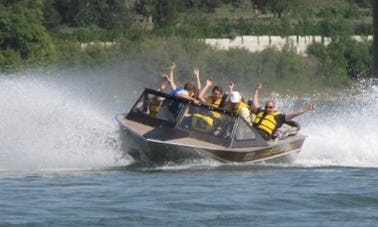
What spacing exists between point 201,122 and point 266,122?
1.37 meters

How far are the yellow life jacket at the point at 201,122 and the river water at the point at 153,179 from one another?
2.00 ft

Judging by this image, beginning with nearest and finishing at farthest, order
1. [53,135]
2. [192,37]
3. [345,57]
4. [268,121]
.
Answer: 1. [268,121]
2. [53,135]
3. [192,37]
4. [345,57]

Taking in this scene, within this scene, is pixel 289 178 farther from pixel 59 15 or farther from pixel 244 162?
pixel 59 15

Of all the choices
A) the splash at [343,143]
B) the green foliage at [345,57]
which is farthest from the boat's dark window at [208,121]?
the green foliage at [345,57]

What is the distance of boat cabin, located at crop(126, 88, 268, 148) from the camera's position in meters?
24.2

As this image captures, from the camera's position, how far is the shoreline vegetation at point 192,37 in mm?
59094

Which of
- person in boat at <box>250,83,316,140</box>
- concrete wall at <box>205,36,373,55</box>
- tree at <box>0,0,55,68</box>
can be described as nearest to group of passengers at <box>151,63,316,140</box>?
person in boat at <box>250,83,316,140</box>

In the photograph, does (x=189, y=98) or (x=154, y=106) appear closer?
(x=189, y=98)

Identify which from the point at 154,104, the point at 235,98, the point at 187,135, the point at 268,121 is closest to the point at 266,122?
the point at 268,121

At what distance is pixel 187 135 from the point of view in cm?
2409

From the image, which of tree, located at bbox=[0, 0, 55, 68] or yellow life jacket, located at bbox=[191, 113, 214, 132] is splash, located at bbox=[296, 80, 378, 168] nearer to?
yellow life jacket, located at bbox=[191, 113, 214, 132]

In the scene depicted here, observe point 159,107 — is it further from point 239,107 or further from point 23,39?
point 23,39

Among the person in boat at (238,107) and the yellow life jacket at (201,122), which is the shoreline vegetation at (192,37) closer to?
the person in boat at (238,107)

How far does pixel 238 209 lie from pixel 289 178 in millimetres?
3651
